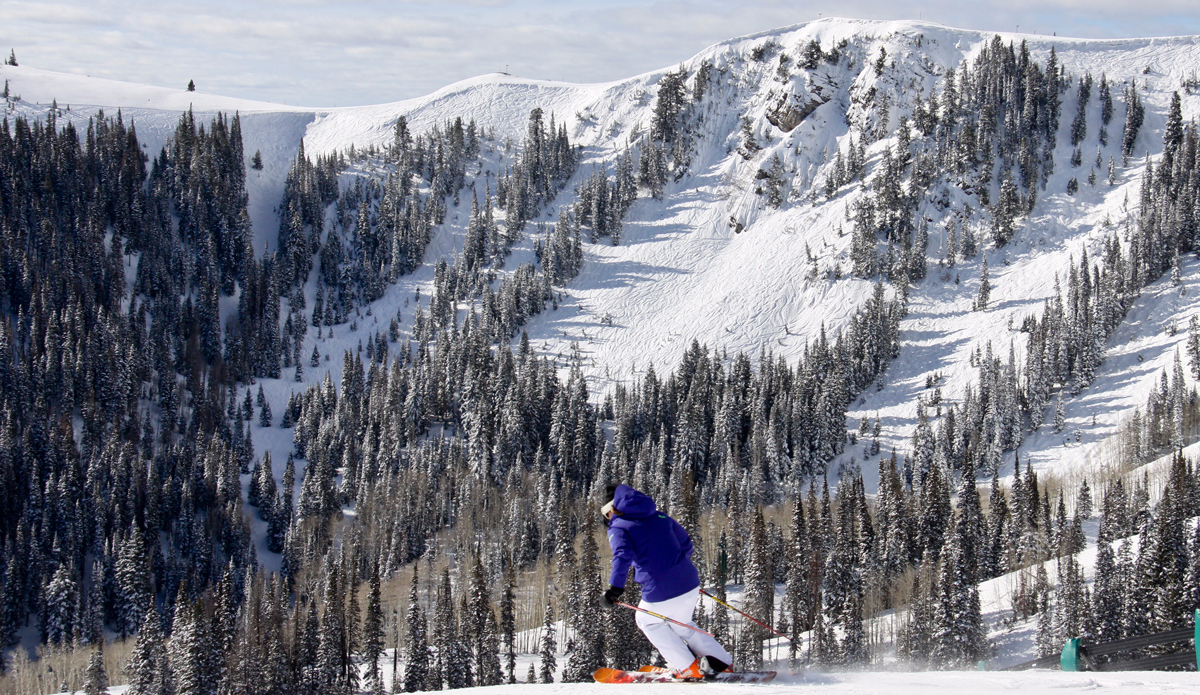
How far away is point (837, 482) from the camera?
425 feet

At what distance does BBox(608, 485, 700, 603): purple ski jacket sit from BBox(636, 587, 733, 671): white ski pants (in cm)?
17

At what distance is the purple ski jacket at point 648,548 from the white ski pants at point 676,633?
167mm

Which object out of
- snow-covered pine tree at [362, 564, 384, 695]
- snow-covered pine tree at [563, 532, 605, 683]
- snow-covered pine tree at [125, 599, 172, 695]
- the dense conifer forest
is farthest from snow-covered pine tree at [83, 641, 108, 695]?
snow-covered pine tree at [563, 532, 605, 683]

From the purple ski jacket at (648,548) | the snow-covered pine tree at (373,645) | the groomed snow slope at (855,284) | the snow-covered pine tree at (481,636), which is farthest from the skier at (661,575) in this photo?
the groomed snow slope at (855,284)

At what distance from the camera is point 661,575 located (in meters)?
16.8

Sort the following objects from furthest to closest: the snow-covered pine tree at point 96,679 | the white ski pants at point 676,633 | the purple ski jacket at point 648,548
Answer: the snow-covered pine tree at point 96,679 < the white ski pants at point 676,633 < the purple ski jacket at point 648,548

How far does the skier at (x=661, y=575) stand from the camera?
1638 centimetres

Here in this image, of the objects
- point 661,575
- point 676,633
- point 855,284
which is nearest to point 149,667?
point 676,633

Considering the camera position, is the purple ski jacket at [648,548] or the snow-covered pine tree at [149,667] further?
the snow-covered pine tree at [149,667]

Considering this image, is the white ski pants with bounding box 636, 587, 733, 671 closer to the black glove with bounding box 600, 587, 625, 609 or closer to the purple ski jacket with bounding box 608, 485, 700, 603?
the purple ski jacket with bounding box 608, 485, 700, 603

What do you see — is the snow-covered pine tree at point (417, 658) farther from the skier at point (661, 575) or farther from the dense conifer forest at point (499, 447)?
the skier at point (661, 575)

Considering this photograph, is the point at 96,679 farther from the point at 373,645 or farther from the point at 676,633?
the point at 676,633

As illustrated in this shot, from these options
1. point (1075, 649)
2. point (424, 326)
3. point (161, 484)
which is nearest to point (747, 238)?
point (424, 326)

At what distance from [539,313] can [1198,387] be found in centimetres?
11648
